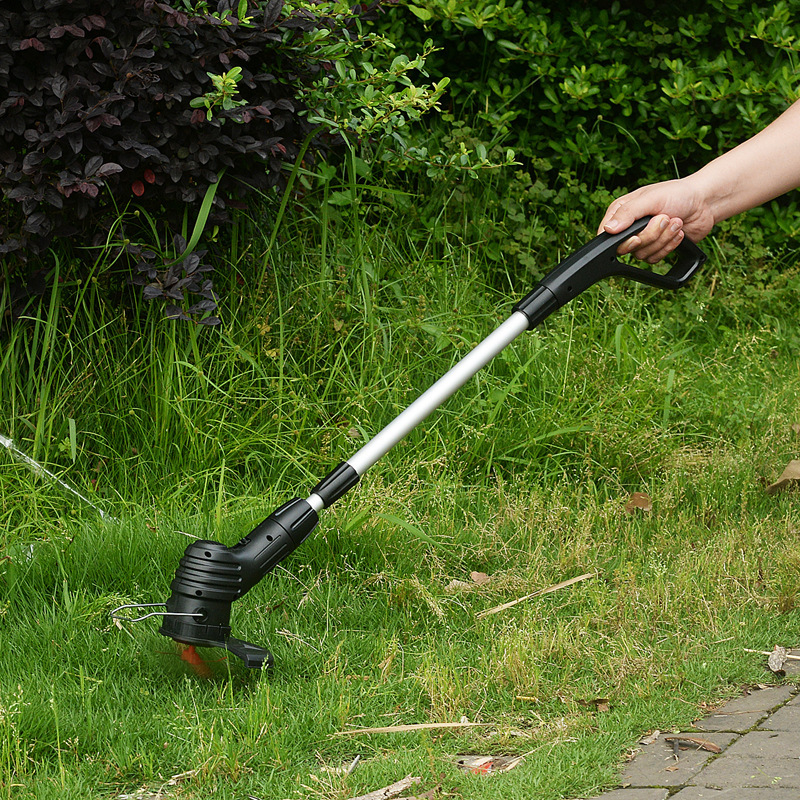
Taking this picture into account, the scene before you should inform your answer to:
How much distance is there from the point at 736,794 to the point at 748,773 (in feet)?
0.34

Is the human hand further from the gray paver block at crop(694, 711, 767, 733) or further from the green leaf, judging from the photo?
the green leaf

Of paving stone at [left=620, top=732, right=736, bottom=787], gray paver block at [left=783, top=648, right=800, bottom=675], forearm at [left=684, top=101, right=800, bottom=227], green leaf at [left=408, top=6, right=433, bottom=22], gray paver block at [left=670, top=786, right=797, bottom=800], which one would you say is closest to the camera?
gray paver block at [left=670, top=786, right=797, bottom=800]

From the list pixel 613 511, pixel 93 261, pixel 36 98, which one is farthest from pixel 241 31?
pixel 613 511

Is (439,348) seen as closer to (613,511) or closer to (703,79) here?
(613,511)

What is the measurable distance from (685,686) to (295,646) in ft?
3.26

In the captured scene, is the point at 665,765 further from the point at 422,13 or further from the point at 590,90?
the point at 590,90

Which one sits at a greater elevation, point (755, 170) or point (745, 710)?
point (755, 170)

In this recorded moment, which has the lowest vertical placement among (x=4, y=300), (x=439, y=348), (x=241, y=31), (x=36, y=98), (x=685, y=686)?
(x=685, y=686)

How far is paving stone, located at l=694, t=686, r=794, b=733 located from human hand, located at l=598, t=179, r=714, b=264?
1.18 metres

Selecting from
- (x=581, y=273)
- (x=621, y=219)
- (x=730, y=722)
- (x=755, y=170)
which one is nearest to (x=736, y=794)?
(x=730, y=722)

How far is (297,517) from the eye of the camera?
108 inches

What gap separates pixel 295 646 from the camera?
285 centimetres

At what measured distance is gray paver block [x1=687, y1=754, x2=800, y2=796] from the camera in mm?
2182

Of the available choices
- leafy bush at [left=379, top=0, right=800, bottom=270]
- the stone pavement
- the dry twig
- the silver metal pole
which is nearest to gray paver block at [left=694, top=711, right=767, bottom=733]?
the stone pavement
